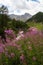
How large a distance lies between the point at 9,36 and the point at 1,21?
415 inches

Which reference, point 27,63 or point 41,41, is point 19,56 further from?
point 41,41

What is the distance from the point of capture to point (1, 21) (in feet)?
56.6

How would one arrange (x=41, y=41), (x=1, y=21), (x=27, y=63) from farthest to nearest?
1. (x=1, y=21)
2. (x=41, y=41)
3. (x=27, y=63)

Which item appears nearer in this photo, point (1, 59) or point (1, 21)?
point (1, 59)

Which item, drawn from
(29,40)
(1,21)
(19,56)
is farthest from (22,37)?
(1,21)

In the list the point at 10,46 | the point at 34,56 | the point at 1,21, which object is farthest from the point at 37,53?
the point at 1,21

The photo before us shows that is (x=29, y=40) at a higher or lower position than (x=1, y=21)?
higher

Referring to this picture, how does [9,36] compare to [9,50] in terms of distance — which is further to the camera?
[9,36]

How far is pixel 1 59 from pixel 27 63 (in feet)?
1.90

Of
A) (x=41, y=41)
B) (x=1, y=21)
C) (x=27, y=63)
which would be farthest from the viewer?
(x=1, y=21)

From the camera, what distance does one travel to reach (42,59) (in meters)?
6.20

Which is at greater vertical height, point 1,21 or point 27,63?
point 27,63

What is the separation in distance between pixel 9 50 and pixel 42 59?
2.47ft

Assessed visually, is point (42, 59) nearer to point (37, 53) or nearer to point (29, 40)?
point (37, 53)
